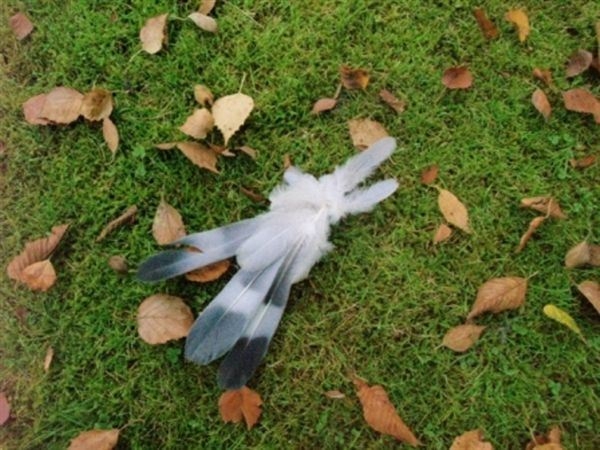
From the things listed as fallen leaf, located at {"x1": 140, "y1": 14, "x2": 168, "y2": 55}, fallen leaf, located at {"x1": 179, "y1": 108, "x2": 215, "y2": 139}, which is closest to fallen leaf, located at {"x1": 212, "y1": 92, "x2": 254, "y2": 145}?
fallen leaf, located at {"x1": 179, "y1": 108, "x2": 215, "y2": 139}

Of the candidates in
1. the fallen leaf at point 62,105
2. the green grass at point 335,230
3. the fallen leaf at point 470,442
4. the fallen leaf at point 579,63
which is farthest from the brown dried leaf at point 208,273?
the fallen leaf at point 579,63

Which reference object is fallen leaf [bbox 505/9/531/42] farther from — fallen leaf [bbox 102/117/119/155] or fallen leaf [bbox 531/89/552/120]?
fallen leaf [bbox 102/117/119/155]

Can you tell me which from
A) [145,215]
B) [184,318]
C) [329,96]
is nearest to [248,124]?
[329,96]

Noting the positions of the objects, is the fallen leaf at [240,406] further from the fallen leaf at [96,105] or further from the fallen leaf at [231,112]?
the fallen leaf at [96,105]

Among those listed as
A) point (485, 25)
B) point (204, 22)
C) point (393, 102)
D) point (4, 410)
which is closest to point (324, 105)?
point (393, 102)

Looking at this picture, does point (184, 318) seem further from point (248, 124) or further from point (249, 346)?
point (248, 124)

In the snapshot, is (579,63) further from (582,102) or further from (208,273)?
(208,273)
